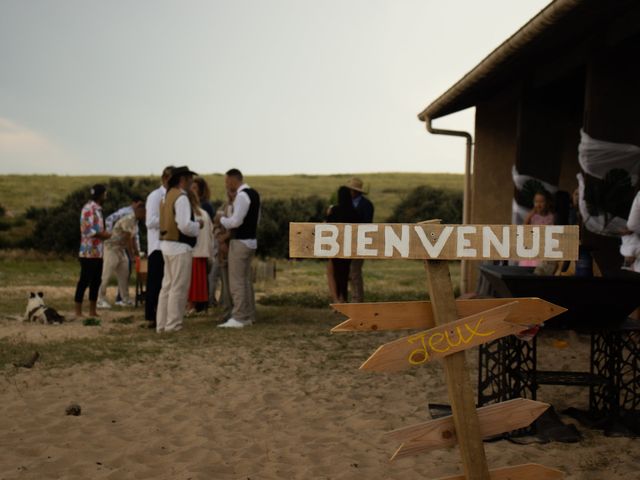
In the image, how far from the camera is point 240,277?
9.69 metres

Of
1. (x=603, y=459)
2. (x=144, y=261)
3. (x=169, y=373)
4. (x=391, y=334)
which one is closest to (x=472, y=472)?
(x=603, y=459)

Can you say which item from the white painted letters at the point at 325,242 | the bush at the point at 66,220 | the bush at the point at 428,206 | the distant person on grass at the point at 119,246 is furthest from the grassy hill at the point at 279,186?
the white painted letters at the point at 325,242

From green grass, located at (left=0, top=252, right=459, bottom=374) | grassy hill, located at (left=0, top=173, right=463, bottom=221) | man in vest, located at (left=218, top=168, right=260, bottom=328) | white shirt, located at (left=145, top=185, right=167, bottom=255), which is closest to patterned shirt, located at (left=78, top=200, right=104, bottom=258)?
white shirt, located at (left=145, top=185, right=167, bottom=255)

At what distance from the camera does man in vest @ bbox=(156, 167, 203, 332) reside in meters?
9.13

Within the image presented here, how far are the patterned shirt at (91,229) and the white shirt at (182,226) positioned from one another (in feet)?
4.34

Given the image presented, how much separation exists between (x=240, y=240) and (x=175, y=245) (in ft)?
2.45

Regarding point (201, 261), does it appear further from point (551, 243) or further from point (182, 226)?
point (551, 243)

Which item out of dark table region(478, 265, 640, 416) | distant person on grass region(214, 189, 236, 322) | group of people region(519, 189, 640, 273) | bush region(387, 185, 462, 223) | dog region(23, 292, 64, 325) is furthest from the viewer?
bush region(387, 185, 462, 223)

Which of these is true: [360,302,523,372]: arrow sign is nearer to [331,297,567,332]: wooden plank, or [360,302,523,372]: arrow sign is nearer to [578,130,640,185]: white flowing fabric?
[331,297,567,332]: wooden plank

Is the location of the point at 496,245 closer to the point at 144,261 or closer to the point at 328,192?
the point at 144,261

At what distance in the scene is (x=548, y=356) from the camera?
7.68 m

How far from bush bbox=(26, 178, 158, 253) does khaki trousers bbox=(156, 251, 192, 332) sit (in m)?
14.3

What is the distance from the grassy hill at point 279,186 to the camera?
39.5m

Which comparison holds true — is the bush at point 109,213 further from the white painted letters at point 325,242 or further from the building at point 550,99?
the white painted letters at point 325,242
